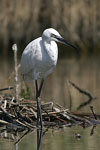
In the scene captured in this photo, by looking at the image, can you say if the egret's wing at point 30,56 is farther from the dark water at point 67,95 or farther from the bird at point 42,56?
the dark water at point 67,95

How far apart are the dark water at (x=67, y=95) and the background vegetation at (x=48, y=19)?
4.07ft

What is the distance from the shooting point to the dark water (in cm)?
775

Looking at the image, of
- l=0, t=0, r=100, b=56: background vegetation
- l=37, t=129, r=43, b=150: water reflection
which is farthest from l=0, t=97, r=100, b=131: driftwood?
l=0, t=0, r=100, b=56: background vegetation

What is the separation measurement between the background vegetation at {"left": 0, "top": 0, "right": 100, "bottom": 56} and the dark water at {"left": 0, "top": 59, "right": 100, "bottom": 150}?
1.24m

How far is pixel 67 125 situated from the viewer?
366 inches

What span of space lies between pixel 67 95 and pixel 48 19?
380 inches

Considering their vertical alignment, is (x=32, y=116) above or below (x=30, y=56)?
A: below

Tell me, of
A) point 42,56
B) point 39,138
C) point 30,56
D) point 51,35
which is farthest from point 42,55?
point 39,138

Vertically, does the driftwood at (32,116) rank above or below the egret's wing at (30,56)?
below

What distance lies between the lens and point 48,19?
72.8 feet

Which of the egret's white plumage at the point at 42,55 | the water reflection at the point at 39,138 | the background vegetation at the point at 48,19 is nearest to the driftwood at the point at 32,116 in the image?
the water reflection at the point at 39,138

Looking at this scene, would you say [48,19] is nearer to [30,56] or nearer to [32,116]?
[32,116]

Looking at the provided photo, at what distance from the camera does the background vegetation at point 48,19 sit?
21422 mm

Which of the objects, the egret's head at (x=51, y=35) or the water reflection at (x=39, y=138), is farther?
the egret's head at (x=51, y=35)
